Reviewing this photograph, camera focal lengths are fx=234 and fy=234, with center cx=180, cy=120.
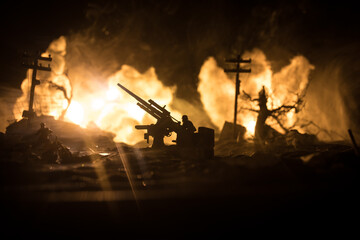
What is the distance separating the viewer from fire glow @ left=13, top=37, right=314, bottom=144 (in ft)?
75.2

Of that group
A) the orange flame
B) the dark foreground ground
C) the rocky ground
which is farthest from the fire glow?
the dark foreground ground

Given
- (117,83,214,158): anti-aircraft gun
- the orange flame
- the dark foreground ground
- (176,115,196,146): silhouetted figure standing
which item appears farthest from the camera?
the orange flame

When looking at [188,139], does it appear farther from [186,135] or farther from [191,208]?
[191,208]

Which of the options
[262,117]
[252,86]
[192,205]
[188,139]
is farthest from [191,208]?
[252,86]

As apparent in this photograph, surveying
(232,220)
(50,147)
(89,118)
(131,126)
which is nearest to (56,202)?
(232,220)

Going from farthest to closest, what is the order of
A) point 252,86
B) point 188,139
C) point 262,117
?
point 252,86
point 262,117
point 188,139

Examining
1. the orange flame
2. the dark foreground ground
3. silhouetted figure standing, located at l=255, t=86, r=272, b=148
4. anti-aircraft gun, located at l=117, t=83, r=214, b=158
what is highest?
the orange flame

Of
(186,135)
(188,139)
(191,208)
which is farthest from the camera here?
(186,135)

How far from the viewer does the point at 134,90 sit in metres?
25.2

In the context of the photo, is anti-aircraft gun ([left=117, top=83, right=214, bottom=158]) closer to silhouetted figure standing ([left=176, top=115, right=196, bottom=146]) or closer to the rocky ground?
silhouetted figure standing ([left=176, top=115, right=196, bottom=146])

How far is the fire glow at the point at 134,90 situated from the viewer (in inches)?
902

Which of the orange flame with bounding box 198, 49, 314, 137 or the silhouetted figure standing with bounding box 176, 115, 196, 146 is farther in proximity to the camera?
the orange flame with bounding box 198, 49, 314, 137

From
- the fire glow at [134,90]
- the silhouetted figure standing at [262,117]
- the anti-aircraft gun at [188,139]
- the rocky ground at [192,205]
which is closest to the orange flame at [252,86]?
the fire glow at [134,90]

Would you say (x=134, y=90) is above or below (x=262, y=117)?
above
